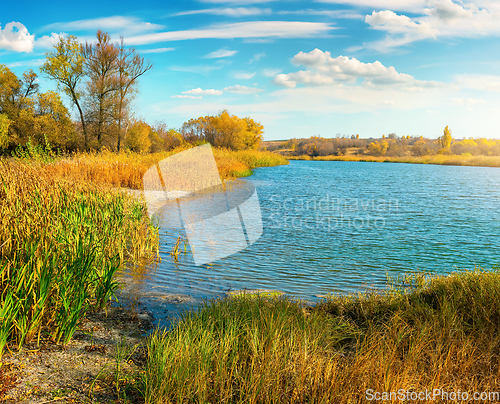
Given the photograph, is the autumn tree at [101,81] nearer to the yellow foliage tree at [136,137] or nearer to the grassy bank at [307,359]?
the yellow foliage tree at [136,137]

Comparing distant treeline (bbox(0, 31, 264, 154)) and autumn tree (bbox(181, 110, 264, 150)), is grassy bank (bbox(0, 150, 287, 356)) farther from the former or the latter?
autumn tree (bbox(181, 110, 264, 150))

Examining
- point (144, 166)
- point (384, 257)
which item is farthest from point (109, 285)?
point (144, 166)

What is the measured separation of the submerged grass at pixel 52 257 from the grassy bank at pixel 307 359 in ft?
3.42

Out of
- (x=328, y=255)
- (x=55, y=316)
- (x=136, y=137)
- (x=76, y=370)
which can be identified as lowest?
(x=328, y=255)

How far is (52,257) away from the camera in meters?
3.67

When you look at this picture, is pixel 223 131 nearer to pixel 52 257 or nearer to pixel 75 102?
pixel 75 102

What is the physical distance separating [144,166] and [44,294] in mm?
14583

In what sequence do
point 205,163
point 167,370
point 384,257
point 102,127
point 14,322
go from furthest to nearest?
point 102,127 < point 205,163 < point 384,257 < point 14,322 < point 167,370

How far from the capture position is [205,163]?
71.4ft

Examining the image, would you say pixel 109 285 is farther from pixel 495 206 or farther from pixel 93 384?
pixel 495 206

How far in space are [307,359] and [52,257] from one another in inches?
113

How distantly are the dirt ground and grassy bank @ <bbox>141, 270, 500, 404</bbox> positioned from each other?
0.21m

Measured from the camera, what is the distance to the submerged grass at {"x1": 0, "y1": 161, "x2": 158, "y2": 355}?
305 centimetres

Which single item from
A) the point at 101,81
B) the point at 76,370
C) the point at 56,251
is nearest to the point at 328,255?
the point at 56,251
